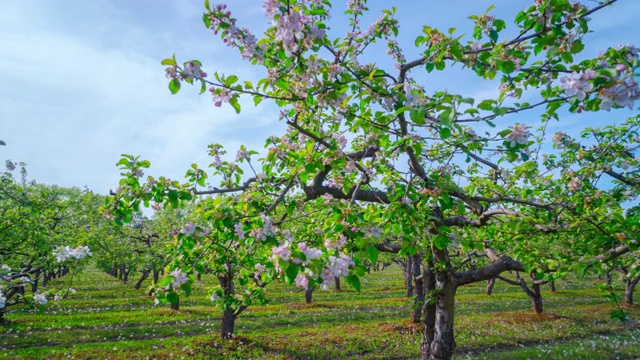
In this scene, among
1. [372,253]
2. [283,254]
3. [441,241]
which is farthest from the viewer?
[441,241]

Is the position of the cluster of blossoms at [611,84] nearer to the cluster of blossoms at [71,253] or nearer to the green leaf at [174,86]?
the green leaf at [174,86]

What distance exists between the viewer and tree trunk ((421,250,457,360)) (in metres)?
7.91

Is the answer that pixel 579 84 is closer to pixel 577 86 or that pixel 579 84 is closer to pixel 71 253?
pixel 577 86

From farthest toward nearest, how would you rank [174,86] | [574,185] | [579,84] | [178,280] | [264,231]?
1. [574,185]
2. [264,231]
3. [174,86]
4. [178,280]
5. [579,84]

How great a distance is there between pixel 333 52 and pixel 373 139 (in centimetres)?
143

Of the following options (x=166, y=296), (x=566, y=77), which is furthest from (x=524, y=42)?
(x=166, y=296)

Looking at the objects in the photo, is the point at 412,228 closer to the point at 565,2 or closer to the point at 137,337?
the point at 565,2

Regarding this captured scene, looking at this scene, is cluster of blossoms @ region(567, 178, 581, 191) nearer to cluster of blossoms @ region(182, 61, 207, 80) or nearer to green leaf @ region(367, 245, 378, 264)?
green leaf @ region(367, 245, 378, 264)

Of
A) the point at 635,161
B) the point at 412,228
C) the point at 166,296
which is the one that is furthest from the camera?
the point at 635,161

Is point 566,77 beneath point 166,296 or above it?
above

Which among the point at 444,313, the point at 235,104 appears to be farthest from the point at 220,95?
the point at 444,313

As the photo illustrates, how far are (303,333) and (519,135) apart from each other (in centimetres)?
1327

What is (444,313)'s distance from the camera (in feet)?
26.5

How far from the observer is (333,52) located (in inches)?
187
